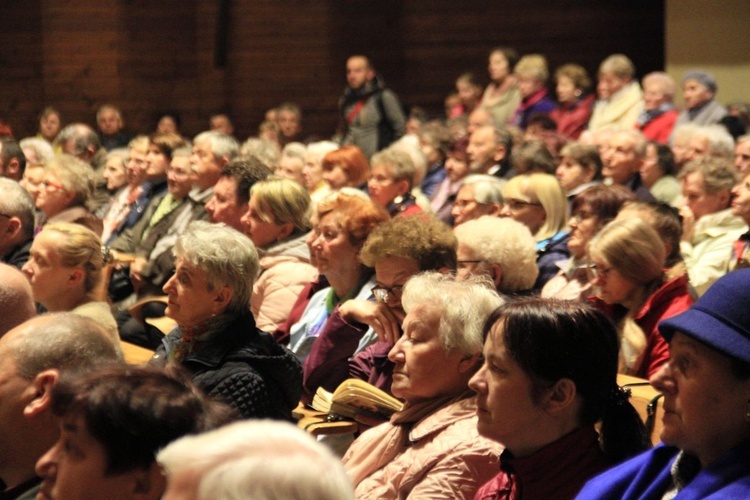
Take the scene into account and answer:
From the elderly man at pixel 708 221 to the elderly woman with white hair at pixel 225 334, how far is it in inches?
88.1

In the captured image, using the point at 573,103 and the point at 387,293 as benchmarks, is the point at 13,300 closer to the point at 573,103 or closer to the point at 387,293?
the point at 387,293

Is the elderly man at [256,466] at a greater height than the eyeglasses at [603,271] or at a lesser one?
greater

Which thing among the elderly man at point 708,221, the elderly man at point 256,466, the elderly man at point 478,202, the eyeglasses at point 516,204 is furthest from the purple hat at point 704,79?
the elderly man at point 256,466

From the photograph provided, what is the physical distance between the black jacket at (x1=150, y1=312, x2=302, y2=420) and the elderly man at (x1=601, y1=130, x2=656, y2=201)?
155 inches

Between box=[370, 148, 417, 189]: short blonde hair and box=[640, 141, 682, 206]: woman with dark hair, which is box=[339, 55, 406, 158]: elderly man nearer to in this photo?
box=[640, 141, 682, 206]: woman with dark hair

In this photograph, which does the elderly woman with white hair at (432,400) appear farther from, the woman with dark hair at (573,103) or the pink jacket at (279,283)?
the woman with dark hair at (573,103)

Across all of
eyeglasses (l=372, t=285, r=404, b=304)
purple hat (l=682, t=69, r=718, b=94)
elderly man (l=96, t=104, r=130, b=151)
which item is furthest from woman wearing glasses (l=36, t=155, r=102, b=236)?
elderly man (l=96, t=104, r=130, b=151)

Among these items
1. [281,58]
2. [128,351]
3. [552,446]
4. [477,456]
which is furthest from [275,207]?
[281,58]

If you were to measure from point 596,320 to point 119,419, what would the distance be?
1.03 metres

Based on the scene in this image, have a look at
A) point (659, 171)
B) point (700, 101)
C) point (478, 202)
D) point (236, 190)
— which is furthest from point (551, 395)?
point (700, 101)

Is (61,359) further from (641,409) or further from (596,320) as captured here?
(641,409)

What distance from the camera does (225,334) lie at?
3.39 m

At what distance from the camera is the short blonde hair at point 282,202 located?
4.95 m

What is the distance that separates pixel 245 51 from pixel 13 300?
10.4m
